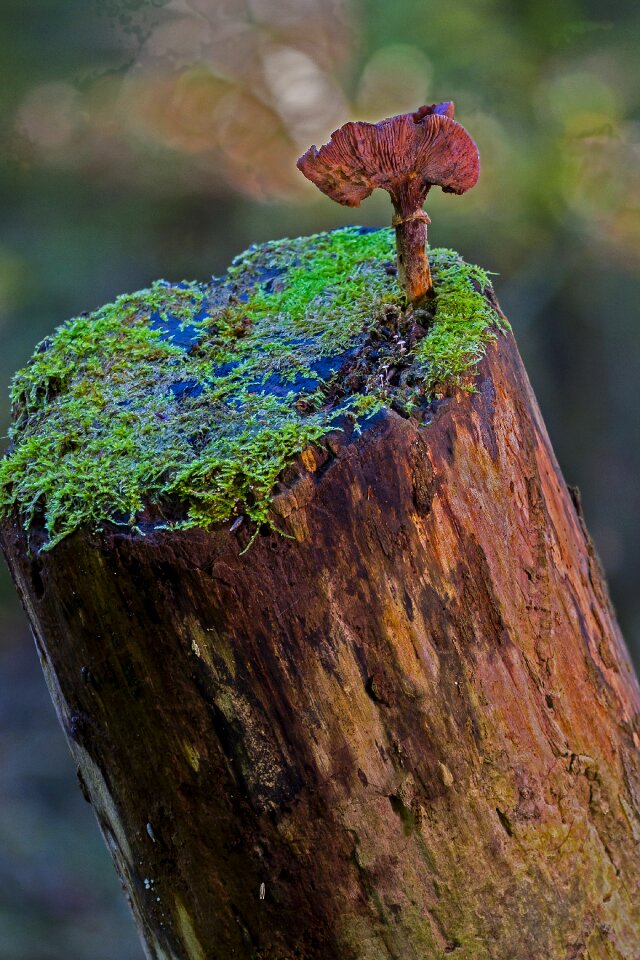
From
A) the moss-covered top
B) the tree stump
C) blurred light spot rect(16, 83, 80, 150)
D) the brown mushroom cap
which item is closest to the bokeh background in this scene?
blurred light spot rect(16, 83, 80, 150)

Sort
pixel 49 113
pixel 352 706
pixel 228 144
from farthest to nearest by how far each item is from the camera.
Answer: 1. pixel 228 144
2. pixel 49 113
3. pixel 352 706

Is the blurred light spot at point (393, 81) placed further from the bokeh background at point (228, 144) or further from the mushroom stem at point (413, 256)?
the mushroom stem at point (413, 256)

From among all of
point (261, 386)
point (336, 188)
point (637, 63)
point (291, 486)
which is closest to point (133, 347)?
point (261, 386)

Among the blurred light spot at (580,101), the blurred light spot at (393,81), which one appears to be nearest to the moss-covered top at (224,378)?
the blurred light spot at (393,81)

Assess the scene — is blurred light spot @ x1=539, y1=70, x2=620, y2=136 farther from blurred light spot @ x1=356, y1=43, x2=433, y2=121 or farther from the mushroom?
the mushroom

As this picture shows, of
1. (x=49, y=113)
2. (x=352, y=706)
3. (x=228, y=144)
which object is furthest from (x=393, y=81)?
(x=352, y=706)

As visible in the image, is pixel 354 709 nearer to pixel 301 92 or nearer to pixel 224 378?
pixel 224 378
